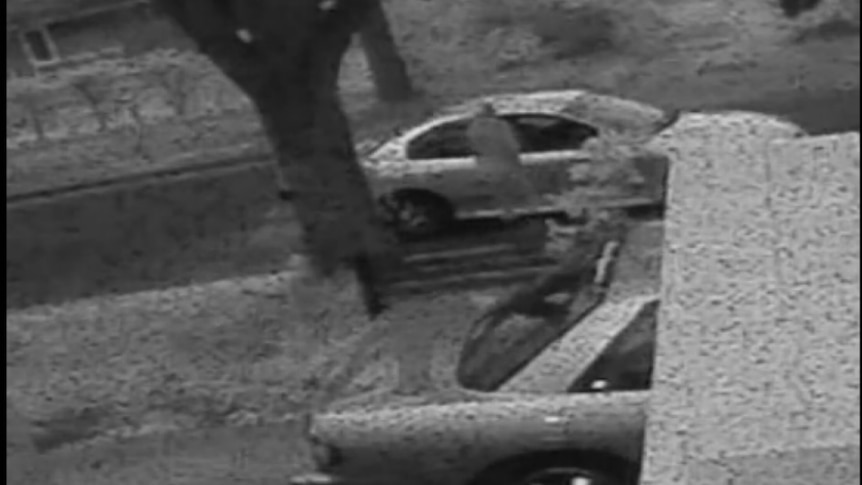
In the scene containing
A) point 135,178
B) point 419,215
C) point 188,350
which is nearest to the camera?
point 188,350

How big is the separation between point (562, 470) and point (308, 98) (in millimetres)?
620

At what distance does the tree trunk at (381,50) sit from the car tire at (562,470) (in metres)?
0.56

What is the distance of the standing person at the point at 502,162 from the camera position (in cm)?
248

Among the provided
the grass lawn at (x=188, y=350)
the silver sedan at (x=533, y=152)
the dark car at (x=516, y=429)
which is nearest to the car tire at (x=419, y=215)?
the silver sedan at (x=533, y=152)

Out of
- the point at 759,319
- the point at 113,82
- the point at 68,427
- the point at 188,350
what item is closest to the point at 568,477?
Result: the point at 759,319

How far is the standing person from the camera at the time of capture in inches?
97.6

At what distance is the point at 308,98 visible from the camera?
2367mm

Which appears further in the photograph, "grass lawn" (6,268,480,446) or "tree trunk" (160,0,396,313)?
"tree trunk" (160,0,396,313)

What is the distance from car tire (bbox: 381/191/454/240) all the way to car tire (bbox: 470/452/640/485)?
41 centimetres

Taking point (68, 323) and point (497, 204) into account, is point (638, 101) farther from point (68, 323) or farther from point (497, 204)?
point (68, 323)

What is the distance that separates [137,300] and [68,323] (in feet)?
0.37

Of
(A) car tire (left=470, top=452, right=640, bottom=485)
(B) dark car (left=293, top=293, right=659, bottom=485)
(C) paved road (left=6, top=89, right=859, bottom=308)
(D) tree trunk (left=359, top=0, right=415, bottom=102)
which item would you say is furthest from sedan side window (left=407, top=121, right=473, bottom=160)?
(A) car tire (left=470, top=452, right=640, bottom=485)

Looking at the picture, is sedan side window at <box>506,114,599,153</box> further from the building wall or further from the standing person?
the building wall

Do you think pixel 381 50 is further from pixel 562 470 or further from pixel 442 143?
pixel 562 470
